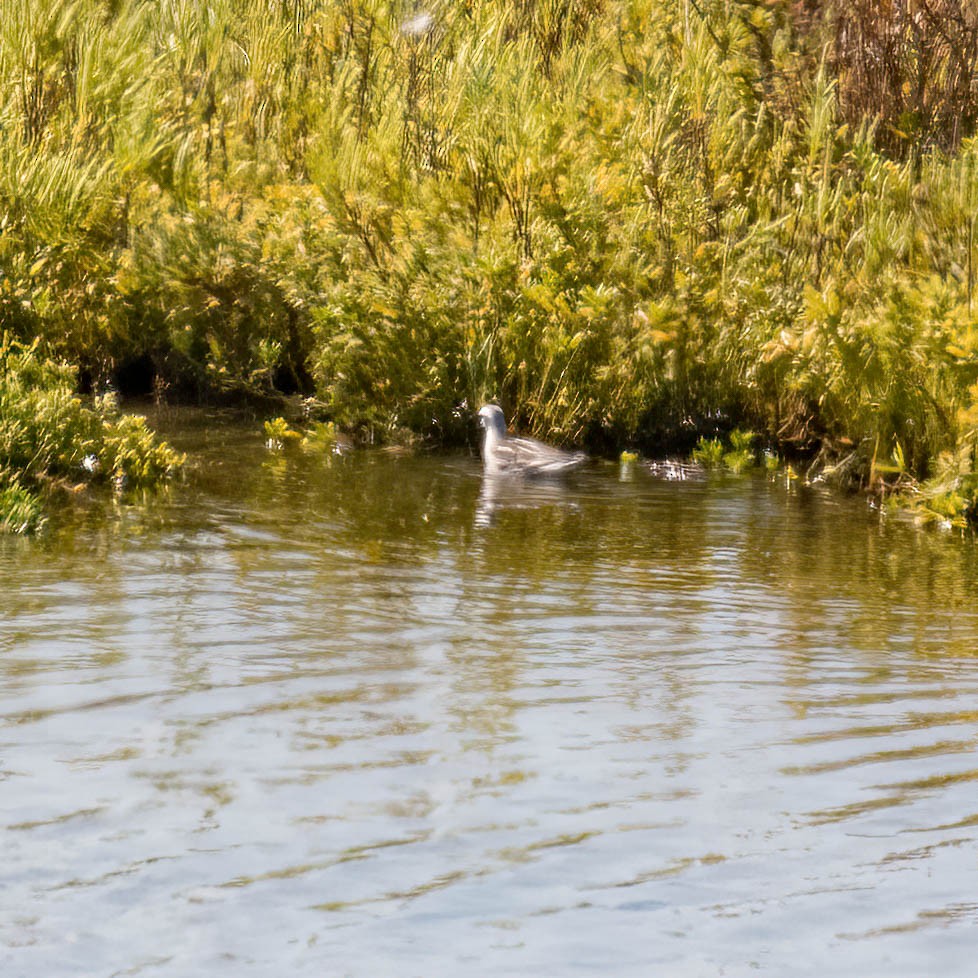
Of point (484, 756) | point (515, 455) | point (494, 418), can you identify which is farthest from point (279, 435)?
point (484, 756)

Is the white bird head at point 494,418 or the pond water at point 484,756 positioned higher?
the white bird head at point 494,418

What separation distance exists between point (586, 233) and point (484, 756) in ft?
19.6

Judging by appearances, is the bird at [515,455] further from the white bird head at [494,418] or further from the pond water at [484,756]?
the pond water at [484,756]

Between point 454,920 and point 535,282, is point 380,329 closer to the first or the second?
point 535,282

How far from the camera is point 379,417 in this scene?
10.1 metres

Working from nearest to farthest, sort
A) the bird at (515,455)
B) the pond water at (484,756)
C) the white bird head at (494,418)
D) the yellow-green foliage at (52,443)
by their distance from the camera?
the pond water at (484,756), the yellow-green foliage at (52,443), the bird at (515,455), the white bird head at (494,418)

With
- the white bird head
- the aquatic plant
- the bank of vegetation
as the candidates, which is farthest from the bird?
the aquatic plant

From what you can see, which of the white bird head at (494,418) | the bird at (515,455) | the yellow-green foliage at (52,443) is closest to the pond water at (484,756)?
the yellow-green foliage at (52,443)

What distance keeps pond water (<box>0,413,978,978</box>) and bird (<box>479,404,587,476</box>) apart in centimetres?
181

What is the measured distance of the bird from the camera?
9.07 metres

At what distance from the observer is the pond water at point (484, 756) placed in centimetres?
304

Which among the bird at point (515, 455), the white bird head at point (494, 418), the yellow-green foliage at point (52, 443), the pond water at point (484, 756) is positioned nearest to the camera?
the pond water at point (484, 756)

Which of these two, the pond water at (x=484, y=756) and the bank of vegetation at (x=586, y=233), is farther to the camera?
the bank of vegetation at (x=586, y=233)

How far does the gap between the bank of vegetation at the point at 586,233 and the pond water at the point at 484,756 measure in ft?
6.18
